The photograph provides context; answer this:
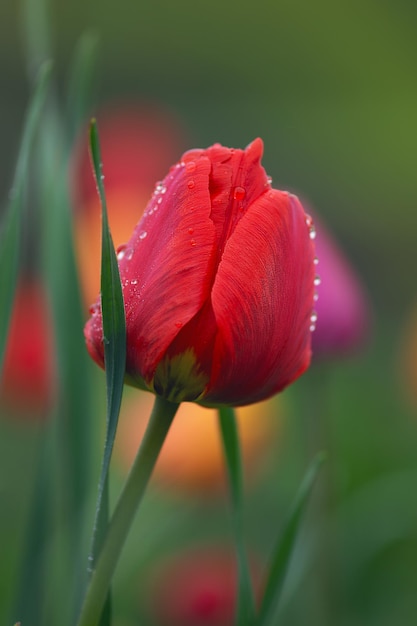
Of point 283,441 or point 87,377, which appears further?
point 283,441

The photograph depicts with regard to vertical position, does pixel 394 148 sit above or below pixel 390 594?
above

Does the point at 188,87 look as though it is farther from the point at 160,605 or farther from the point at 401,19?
the point at 160,605

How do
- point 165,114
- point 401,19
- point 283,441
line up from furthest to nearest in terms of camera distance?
point 401,19
point 165,114
point 283,441

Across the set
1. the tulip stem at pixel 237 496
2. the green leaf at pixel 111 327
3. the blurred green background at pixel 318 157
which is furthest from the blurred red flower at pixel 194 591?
the green leaf at pixel 111 327

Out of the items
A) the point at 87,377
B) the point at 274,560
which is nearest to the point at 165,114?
the point at 87,377

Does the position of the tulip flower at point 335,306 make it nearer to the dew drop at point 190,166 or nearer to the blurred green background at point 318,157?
the blurred green background at point 318,157

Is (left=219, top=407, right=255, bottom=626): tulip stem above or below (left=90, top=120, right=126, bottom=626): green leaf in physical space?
below

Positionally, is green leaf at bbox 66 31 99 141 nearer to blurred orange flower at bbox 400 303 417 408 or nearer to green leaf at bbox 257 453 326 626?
green leaf at bbox 257 453 326 626

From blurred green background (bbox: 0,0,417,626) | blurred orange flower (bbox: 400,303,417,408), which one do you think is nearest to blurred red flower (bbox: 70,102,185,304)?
blurred green background (bbox: 0,0,417,626)
